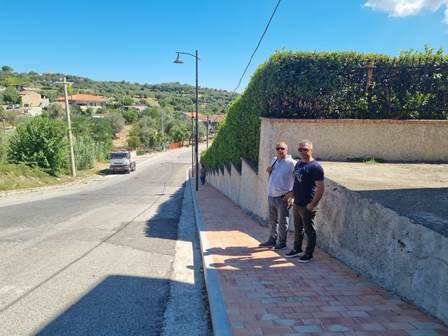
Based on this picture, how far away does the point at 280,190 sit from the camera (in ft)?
17.0

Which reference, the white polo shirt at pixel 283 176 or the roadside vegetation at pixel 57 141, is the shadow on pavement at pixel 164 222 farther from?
the roadside vegetation at pixel 57 141

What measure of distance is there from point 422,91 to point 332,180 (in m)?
4.60

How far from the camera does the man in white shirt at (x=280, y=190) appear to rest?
5090mm

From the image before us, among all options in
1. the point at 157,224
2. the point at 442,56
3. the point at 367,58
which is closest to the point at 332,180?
the point at 367,58

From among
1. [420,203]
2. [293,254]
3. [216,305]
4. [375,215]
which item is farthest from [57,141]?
[420,203]

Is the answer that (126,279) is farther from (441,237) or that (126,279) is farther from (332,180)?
(441,237)

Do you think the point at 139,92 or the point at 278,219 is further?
the point at 139,92

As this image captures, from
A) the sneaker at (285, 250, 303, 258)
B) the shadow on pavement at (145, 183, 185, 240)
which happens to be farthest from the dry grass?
the sneaker at (285, 250, 303, 258)

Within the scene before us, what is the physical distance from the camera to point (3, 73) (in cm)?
15850

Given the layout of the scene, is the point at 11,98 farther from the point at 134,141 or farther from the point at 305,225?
the point at 305,225

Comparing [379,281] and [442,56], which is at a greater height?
[442,56]

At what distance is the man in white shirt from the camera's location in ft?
16.7

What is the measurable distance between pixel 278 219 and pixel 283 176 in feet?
2.56

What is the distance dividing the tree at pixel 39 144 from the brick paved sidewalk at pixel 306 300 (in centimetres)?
2477
